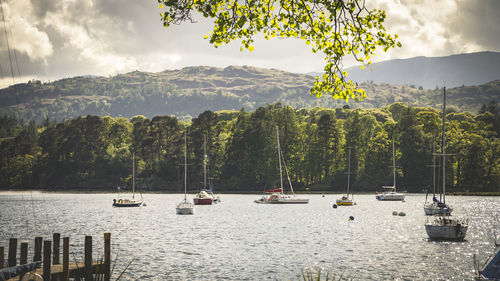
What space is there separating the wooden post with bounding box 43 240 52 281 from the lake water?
9.86m

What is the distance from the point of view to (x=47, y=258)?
19.1 m

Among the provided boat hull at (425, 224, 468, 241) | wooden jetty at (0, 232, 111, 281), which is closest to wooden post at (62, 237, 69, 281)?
wooden jetty at (0, 232, 111, 281)

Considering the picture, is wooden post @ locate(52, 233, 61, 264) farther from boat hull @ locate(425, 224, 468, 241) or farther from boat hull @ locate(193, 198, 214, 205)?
boat hull @ locate(193, 198, 214, 205)

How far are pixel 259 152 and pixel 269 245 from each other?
307 feet

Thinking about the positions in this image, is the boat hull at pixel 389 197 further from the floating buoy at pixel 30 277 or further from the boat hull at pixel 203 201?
the floating buoy at pixel 30 277

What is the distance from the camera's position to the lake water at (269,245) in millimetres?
32594

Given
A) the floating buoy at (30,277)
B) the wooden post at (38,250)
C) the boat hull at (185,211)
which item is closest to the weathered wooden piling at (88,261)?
the wooden post at (38,250)

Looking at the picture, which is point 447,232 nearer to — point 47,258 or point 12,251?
point 47,258

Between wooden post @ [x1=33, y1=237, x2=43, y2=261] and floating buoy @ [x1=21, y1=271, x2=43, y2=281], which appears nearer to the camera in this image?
floating buoy @ [x1=21, y1=271, x2=43, y2=281]

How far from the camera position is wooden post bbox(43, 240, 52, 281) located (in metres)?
18.5

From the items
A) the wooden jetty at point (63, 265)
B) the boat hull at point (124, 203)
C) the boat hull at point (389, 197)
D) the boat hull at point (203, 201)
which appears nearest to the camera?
the wooden jetty at point (63, 265)

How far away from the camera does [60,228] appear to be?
60.1 meters

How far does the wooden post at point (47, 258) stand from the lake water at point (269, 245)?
9.86m

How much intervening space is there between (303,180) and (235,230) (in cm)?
8888
